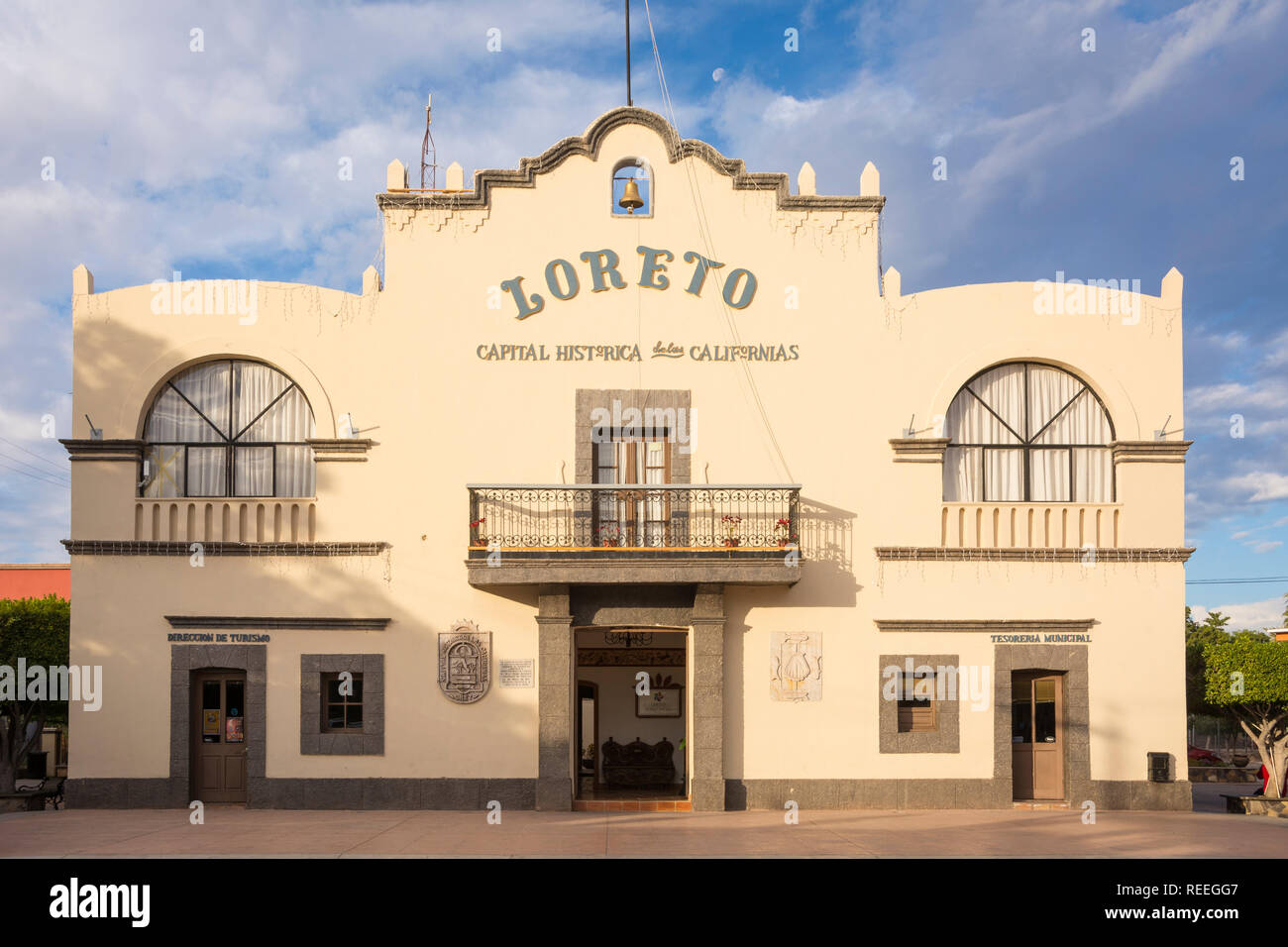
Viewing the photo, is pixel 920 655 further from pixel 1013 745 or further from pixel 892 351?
pixel 892 351

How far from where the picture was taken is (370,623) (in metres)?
18.3

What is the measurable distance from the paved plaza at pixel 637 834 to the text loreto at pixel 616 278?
8210 mm

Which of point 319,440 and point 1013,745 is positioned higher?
point 319,440

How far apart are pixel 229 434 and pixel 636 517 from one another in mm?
6902

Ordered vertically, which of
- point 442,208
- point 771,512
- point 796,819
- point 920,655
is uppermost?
point 442,208

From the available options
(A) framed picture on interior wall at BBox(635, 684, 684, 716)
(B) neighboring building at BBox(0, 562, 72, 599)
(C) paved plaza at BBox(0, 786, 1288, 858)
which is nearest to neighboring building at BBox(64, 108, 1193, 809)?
(C) paved plaza at BBox(0, 786, 1288, 858)

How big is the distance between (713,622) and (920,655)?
3468 mm

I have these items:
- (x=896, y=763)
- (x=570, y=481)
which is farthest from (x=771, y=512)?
(x=896, y=763)

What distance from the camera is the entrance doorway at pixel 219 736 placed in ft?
60.5

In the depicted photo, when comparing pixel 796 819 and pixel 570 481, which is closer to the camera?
pixel 796 819

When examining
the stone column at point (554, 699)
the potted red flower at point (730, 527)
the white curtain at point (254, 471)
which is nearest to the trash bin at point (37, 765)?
the white curtain at point (254, 471)

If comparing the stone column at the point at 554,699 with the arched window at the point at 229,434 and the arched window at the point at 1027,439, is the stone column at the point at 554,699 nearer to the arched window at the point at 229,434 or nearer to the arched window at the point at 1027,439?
the arched window at the point at 229,434

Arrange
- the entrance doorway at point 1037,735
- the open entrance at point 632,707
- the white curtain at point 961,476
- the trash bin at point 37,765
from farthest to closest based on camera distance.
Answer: the trash bin at point 37,765, the open entrance at point 632,707, the white curtain at point 961,476, the entrance doorway at point 1037,735

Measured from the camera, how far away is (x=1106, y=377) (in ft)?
62.6
